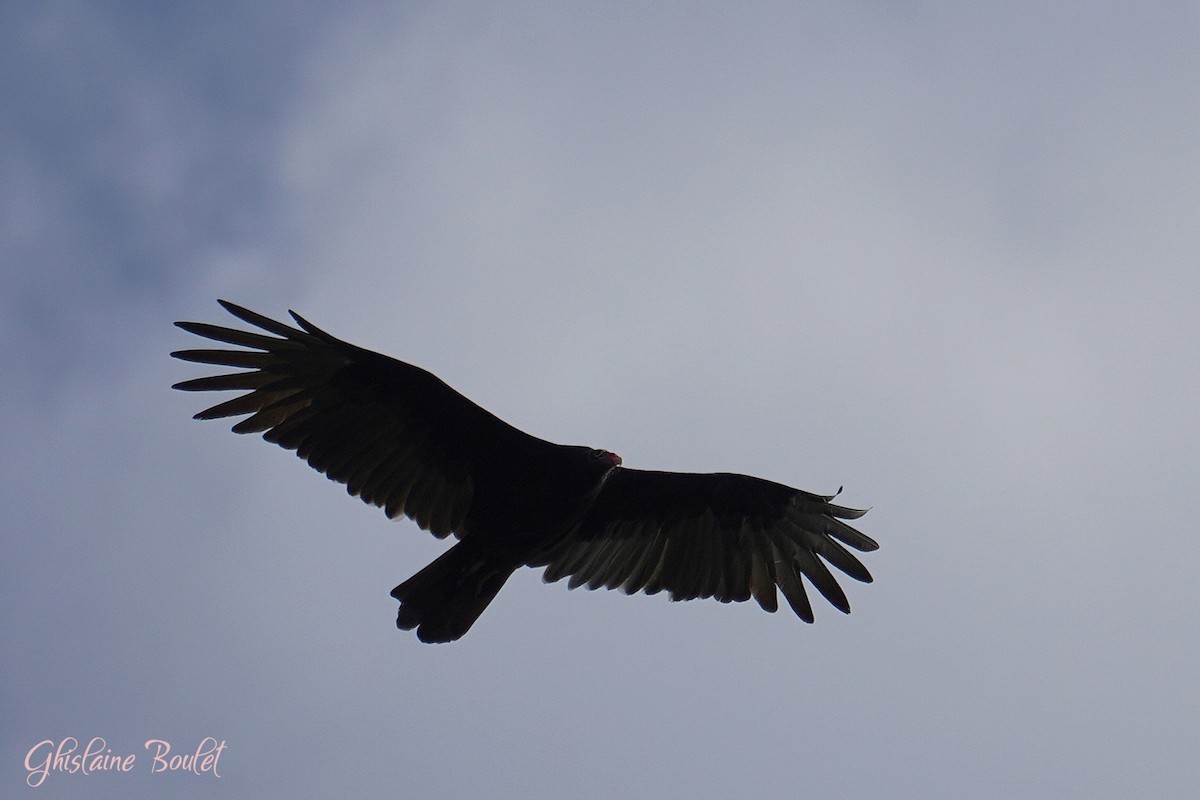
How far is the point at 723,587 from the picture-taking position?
895cm

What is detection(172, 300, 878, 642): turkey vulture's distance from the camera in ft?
26.0

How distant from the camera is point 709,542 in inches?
353

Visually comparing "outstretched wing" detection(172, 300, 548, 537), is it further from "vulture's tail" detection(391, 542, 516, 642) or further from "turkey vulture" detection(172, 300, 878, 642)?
"vulture's tail" detection(391, 542, 516, 642)

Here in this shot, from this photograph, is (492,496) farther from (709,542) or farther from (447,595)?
(709,542)

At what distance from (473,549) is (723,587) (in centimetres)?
209

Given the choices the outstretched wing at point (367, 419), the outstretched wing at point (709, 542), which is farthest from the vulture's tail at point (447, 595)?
the outstretched wing at point (709, 542)

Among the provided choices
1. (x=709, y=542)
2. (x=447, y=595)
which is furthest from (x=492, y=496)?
(x=709, y=542)

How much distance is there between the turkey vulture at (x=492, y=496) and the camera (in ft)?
26.0

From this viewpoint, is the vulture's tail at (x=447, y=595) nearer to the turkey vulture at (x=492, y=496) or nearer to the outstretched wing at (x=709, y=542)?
the turkey vulture at (x=492, y=496)

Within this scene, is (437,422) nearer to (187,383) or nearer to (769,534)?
(187,383)

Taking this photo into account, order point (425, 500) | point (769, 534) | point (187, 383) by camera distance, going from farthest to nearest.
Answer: point (769, 534) → point (425, 500) → point (187, 383)

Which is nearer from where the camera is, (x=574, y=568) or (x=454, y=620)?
(x=454, y=620)

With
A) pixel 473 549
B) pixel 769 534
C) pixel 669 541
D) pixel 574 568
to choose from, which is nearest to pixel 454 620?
pixel 473 549

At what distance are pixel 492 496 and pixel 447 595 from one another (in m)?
0.76
